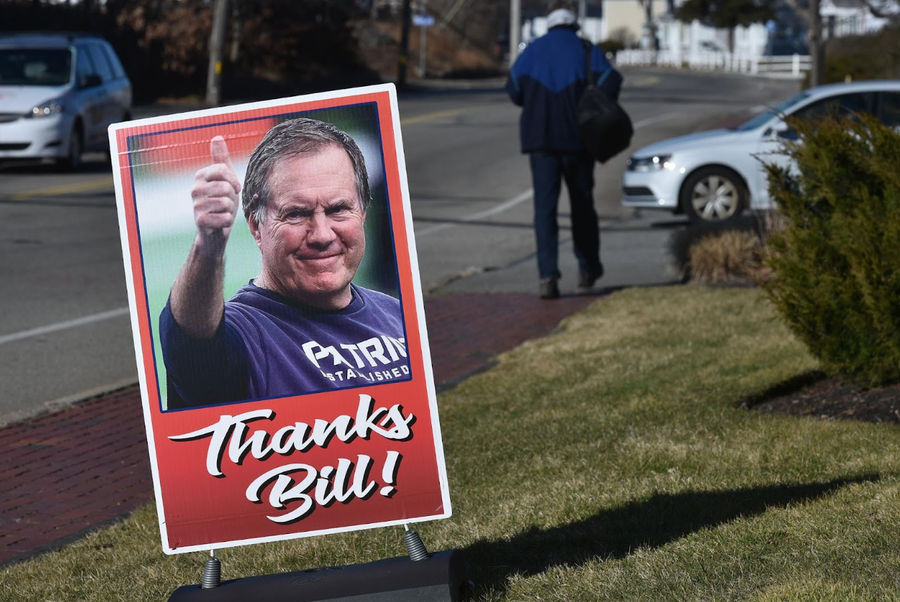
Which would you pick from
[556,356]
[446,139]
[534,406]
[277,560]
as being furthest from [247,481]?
[446,139]

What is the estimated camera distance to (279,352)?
144 inches

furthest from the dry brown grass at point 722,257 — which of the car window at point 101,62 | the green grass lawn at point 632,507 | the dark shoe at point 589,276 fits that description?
the car window at point 101,62

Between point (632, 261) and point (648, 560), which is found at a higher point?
point (648, 560)

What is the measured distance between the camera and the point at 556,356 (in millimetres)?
7727

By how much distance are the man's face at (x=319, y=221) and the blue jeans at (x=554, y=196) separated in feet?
19.7

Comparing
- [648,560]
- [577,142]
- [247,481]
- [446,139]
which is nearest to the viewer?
[247,481]

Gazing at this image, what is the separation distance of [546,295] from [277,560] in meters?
Answer: 5.98

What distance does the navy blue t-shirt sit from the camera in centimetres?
362

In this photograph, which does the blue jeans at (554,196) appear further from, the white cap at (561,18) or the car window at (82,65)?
the car window at (82,65)

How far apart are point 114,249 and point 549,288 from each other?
4.95 meters

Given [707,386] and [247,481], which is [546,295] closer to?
[707,386]

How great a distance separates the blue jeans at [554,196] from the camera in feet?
31.9

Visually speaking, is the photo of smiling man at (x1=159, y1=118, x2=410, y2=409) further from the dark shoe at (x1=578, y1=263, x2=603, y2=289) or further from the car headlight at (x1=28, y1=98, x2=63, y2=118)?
the car headlight at (x1=28, y1=98, x2=63, y2=118)

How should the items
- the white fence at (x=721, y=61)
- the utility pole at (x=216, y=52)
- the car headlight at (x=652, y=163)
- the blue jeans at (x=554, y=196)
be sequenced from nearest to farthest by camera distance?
the blue jeans at (x=554, y=196) < the car headlight at (x=652, y=163) < the utility pole at (x=216, y=52) < the white fence at (x=721, y=61)
